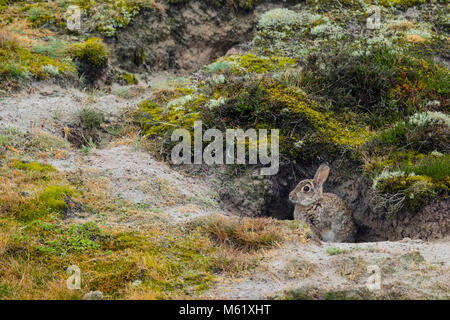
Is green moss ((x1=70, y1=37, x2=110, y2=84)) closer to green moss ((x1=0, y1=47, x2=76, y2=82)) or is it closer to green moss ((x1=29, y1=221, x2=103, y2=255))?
green moss ((x1=0, y1=47, x2=76, y2=82))

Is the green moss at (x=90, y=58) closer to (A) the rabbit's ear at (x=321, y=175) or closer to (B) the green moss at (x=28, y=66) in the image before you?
(B) the green moss at (x=28, y=66)

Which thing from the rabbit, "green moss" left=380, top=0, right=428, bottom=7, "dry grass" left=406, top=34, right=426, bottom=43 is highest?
"green moss" left=380, top=0, right=428, bottom=7

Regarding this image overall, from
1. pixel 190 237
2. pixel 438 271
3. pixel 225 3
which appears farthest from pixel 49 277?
pixel 225 3

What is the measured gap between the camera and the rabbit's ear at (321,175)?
29.3 ft

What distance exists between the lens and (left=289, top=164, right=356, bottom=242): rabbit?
884 cm

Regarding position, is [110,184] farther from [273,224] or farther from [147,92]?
[147,92]

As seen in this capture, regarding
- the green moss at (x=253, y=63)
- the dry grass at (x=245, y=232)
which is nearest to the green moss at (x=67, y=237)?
the dry grass at (x=245, y=232)

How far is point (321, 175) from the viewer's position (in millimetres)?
8977

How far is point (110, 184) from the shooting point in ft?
26.8

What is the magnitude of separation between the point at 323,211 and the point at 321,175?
664mm

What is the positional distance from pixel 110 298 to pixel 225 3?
39.4ft

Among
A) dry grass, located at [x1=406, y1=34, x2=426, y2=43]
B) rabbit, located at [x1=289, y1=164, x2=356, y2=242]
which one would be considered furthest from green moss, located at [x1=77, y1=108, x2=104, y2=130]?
dry grass, located at [x1=406, y1=34, x2=426, y2=43]

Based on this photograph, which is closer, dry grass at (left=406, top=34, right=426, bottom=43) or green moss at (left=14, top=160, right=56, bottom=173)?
green moss at (left=14, top=160, right=56, bottom=173)

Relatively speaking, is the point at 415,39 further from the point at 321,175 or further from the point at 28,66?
the point at 28,66
